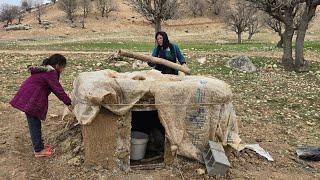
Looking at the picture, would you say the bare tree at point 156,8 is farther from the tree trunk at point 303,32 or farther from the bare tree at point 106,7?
the bare tree at point 106,7

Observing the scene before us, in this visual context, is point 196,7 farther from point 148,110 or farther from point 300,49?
point 148,110

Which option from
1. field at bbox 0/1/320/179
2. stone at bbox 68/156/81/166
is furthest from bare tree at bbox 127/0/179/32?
stone at bbox 68/156/81/166

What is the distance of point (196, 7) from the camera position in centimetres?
6544

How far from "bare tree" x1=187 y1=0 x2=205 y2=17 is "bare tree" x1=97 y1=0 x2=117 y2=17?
10855mm

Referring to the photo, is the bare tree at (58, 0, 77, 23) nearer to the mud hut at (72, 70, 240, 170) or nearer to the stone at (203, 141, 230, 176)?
the mud hut at (72, 70, 240, 170)

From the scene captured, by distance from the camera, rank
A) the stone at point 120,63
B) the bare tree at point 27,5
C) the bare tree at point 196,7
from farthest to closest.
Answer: the bare tree at point 27,5, the bare tree at point 196,7, the stone at point 120,63

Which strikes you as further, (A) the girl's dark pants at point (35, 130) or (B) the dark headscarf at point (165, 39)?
(B) the dark headscarf at point (165, 39)

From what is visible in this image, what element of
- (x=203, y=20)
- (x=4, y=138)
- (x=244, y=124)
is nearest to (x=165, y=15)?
(x=244, y=124)

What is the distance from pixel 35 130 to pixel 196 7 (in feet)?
197

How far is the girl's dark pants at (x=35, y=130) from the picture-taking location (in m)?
7.06

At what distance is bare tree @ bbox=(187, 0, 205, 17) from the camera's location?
213 ft

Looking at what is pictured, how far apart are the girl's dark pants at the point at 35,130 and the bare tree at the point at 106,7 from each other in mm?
54343

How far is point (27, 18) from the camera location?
65.1 metres

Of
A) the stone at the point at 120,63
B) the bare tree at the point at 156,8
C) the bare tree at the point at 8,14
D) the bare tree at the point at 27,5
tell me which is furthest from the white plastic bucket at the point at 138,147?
the bare tree at the point at 27,5
